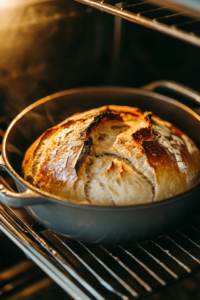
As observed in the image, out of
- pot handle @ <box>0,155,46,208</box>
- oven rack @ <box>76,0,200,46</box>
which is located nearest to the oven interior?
oven rack @ <box>76,0,200,46</box>

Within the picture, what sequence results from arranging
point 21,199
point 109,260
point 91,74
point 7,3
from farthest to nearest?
point 91,74 → point 7,3 → point 109,260 → point 21,199

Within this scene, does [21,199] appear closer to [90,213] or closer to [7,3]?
[90,213]

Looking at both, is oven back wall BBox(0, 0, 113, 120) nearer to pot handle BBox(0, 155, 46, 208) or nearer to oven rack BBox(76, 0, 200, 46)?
oven rack BBox(76, 0, 200, 46)

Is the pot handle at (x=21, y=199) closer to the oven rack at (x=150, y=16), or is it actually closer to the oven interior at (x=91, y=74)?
the oven interior at (x=91, y=74)

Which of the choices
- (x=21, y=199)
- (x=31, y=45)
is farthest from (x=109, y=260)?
(x=31, y=45)

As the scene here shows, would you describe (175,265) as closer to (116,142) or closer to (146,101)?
(116,142)

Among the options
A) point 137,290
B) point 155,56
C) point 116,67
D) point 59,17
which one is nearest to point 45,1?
point 59,17
